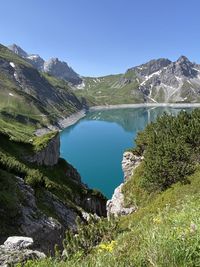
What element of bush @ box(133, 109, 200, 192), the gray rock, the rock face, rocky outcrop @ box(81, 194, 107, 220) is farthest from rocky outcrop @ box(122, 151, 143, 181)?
the gray rock

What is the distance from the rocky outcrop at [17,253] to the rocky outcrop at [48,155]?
49869 millimetres

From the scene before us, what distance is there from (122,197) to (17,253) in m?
45.9

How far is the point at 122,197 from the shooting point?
Answer: 190ft

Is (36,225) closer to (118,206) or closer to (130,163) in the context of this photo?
(118,206)

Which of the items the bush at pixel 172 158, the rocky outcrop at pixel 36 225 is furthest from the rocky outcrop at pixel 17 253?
the bush at pixel 172 158

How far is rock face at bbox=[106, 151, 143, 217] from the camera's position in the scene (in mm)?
50438

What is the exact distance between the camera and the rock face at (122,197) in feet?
165

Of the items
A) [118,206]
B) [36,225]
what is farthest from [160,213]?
[118,206]

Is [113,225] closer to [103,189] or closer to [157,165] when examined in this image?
[157,165]

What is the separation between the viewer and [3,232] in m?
23.7

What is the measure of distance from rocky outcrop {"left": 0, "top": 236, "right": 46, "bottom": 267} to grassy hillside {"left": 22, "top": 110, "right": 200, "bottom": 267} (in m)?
1.71

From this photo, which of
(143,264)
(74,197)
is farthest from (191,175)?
(143,264)

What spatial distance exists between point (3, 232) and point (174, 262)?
20.7 m

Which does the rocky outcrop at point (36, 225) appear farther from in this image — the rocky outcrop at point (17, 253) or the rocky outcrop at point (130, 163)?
the rocky outcrop at point (130, 163)
